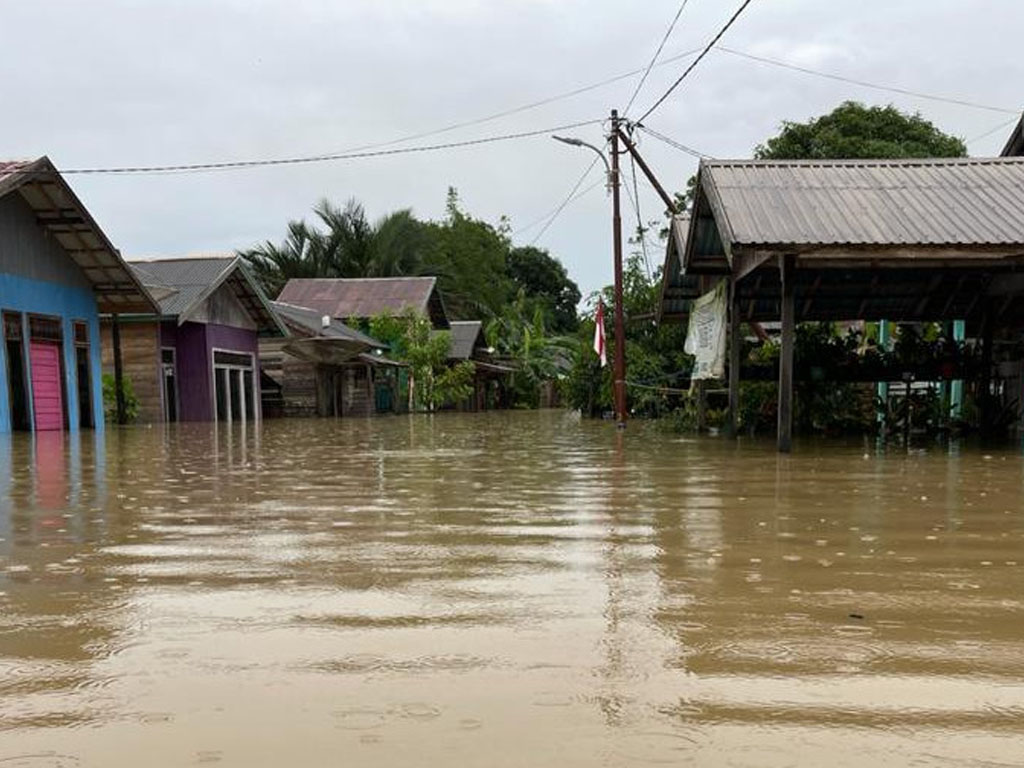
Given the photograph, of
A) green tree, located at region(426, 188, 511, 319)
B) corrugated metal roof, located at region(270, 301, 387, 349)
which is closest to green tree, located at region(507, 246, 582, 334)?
green tree, located at region(426, 188, 511, 319)

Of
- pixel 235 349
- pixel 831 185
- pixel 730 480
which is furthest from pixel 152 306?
pixel 730 480

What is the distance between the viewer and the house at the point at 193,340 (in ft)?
76.5

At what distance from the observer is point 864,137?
2747 centimetres

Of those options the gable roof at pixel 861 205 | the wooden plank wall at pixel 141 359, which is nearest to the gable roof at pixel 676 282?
the gable roof at pixel 861 205

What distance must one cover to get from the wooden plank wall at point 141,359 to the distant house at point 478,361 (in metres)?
15.9

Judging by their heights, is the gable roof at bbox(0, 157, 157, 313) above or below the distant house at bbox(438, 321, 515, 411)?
above

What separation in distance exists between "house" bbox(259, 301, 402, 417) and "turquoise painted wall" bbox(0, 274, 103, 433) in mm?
8567

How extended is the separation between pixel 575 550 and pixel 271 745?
7.74 ft

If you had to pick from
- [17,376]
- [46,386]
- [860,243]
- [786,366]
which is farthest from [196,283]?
[860,243]

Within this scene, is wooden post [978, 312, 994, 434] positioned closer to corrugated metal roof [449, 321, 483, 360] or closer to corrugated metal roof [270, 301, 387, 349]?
corrugated metal roof [270, 301, 387, 349]

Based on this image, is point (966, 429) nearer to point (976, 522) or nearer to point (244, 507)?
point (976, 522)

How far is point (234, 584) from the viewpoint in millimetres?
3605

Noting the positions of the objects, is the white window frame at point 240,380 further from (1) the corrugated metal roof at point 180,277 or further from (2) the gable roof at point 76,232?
(2) the gable roof at point 76,232

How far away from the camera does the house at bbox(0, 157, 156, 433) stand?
17.0 m
